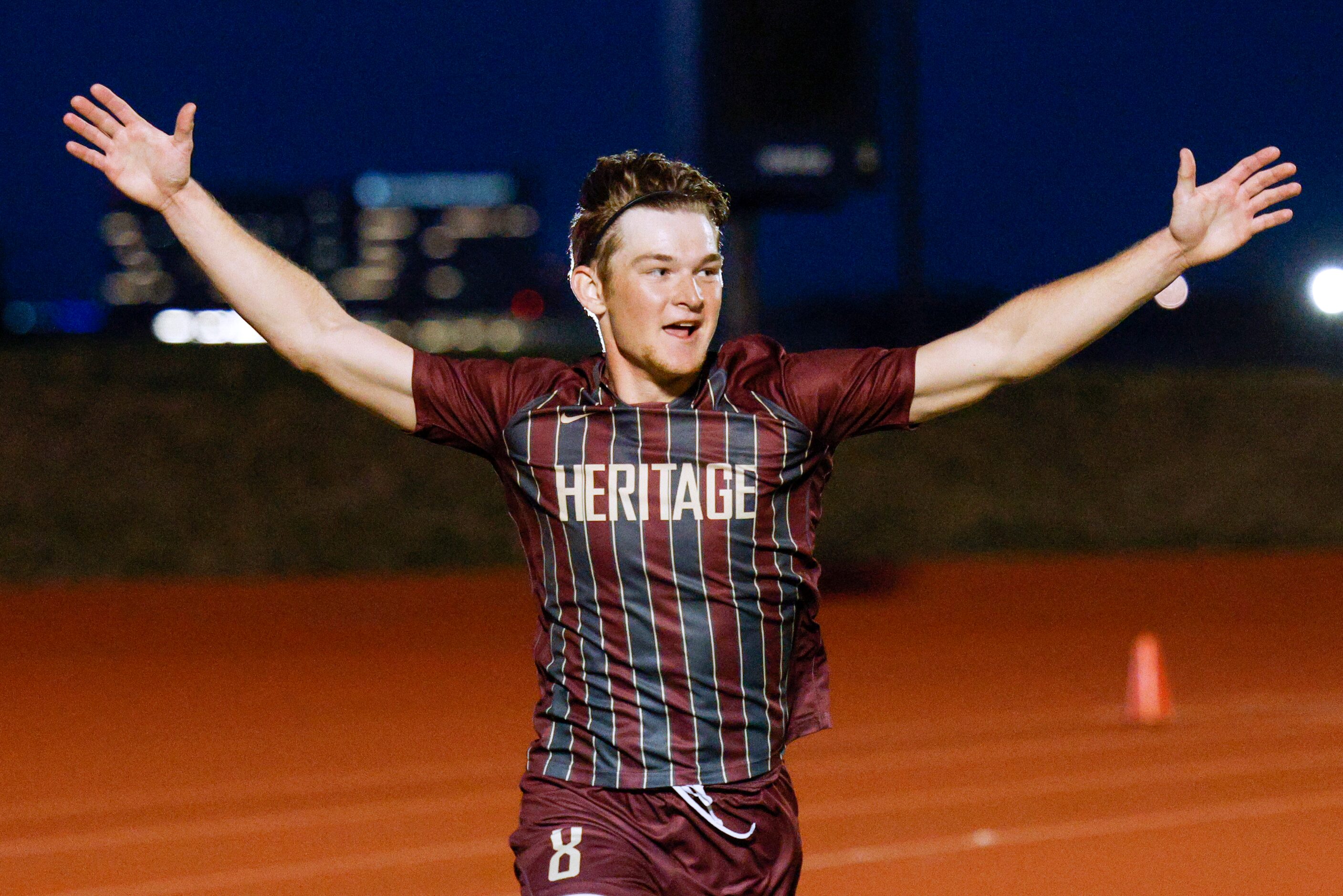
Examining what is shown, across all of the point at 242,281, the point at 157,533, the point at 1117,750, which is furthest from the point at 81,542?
the point at 242,281

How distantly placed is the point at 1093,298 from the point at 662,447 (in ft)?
3.00

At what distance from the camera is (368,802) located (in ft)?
24.1

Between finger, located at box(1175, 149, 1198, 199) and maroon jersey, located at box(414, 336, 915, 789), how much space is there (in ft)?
2.15

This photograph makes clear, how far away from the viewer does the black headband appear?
324cm

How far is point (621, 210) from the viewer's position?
3.26 metres

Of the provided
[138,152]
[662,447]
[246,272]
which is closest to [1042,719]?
[662,447]

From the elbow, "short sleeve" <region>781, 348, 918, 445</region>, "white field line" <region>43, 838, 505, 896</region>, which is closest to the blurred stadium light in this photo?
"short sleeve" <region>781, 348, 918, 445</region>

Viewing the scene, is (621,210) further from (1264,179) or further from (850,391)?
(1264,179)

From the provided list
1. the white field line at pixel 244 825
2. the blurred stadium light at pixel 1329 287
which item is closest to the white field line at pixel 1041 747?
the white field line at pixel 244 825

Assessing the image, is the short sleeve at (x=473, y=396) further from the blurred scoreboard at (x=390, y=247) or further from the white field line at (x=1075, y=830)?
the blurred scoreboard at (x=390, y=247)

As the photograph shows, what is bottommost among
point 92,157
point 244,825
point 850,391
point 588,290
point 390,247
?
point 244,825

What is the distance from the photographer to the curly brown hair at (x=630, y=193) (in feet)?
10.7

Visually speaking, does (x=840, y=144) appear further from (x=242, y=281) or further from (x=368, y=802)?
(x=242, y=281)

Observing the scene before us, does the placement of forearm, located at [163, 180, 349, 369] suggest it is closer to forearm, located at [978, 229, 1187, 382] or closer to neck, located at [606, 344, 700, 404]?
neck, located at [606, 344, 700, 404]
